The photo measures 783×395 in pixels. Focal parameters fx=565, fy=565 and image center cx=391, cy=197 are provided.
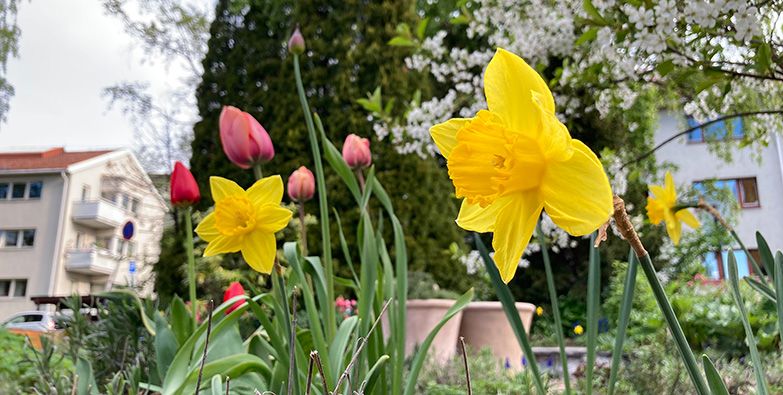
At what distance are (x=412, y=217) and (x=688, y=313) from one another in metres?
1.93

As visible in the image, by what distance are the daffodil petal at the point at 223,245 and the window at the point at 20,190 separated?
1963cm

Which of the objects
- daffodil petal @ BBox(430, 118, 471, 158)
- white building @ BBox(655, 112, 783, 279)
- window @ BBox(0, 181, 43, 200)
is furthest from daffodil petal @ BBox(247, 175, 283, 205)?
window @ BBox(0, 181, 43, 200)

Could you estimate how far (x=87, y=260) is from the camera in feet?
60.4

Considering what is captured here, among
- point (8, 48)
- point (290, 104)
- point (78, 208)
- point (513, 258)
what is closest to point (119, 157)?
point (78, 208)

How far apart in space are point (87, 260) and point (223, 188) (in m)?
20.1

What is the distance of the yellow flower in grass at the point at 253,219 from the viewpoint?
2.86 feet

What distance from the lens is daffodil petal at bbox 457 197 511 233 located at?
0.46 meters

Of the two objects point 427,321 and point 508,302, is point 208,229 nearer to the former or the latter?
point 508,302

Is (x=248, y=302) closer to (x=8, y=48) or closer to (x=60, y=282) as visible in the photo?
(x=8, y=48)

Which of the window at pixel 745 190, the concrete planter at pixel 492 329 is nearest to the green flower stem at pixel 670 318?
the concrete planter at pixel 492 329

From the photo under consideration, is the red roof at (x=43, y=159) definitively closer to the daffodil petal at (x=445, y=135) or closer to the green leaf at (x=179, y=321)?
the green leaf at (x=179, y=321)

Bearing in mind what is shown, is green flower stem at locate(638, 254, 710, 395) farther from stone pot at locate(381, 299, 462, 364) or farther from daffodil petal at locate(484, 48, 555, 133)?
stone pot at locate(381, 299, 462, 364)

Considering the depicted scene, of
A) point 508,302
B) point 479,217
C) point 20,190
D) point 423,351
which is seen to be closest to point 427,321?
point 423,351

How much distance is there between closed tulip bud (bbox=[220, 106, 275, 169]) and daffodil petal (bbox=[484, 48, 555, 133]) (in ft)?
2.08
